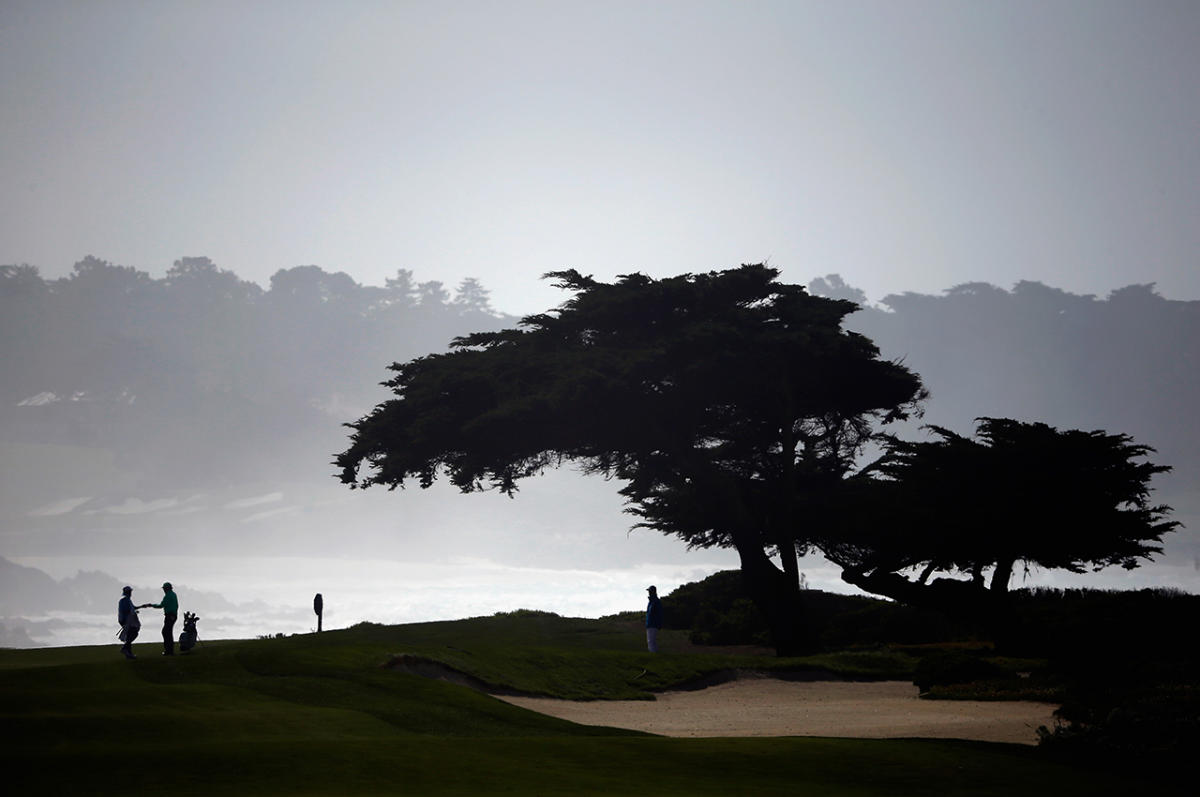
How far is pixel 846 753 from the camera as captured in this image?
2092 centimetres

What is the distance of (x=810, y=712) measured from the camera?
30.1 m

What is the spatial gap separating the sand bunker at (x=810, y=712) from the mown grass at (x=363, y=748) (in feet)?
8.63

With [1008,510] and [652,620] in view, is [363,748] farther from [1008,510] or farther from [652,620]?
[1008,510]

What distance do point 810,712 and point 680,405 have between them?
1779cm

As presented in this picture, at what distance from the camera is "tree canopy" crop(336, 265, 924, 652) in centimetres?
4428

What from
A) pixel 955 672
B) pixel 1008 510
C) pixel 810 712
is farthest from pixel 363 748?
pixel 1008 510

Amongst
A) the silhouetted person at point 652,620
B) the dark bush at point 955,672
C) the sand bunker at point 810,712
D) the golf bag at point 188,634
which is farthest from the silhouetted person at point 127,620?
the dark bush at point 955,672

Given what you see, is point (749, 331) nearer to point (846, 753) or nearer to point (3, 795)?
point (846, 753)

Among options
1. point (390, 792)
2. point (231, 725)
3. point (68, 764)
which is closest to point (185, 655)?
point (231, 725)

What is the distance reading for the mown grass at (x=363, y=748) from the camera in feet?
59.1

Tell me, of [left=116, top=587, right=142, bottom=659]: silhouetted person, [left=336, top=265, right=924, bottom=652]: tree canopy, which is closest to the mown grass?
[left=116, top=587, right=142, bottom=659]: silhouetted person

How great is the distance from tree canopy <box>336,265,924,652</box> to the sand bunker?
370 inches

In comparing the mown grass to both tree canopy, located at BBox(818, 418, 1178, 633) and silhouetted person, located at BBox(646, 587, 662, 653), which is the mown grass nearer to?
silhouetted person, located at BBox(646, 587, 662, 653)

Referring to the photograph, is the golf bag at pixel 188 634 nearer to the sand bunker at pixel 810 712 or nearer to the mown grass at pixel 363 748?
the mown grass at pixel 363 748
